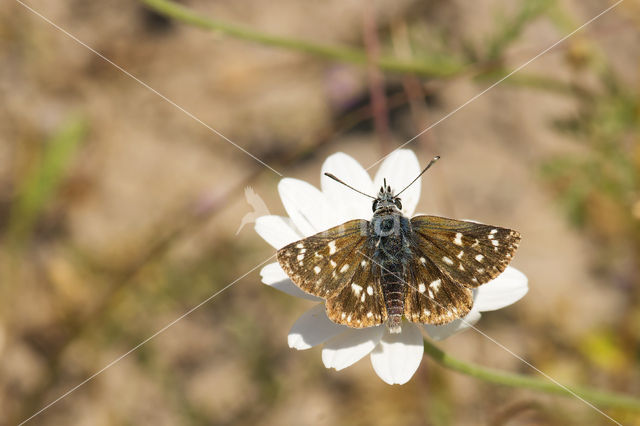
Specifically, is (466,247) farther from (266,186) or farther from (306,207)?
(266,186)

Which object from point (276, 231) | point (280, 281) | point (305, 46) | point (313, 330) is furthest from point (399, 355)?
point (305, 46)

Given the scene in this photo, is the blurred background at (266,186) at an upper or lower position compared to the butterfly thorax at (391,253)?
upper

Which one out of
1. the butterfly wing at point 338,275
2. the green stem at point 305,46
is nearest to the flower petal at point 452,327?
the butterfly wing at point 338,275

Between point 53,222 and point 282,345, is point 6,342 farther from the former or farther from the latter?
point 282,345

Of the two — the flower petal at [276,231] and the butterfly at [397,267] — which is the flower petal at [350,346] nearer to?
the butterfly at [397,267]

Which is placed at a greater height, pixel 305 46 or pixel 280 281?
pixel 305 46

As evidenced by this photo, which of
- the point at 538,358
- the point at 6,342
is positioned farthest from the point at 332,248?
the point at 6,342
